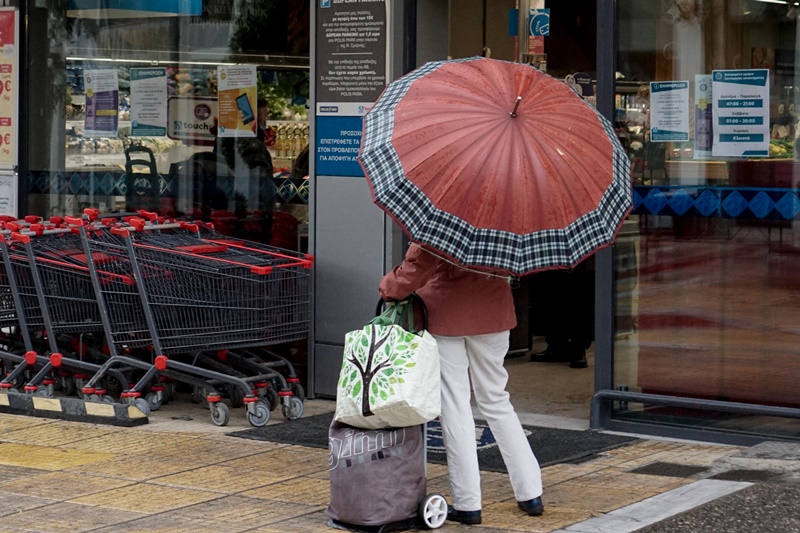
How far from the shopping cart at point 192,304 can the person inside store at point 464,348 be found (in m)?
2.46

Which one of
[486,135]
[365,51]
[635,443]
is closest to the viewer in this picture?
[486,135]

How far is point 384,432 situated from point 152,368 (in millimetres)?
2956

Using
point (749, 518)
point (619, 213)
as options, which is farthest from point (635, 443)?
point (619, 213)

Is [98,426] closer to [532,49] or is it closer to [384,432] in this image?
[384,432]

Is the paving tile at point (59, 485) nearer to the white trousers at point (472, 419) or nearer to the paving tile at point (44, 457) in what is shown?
the paving tile at point (44, 457)

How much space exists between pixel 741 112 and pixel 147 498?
159 inches

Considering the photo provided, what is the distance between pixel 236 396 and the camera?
29.7ft

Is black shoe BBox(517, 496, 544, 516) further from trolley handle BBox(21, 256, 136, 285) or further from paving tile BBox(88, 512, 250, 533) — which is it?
trolley handle BBox(21, 256, 136, 285)

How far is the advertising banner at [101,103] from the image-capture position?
1089 centimetres

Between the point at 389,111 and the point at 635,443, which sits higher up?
the point at 389,111

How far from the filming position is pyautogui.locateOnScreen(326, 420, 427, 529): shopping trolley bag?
6.02 m

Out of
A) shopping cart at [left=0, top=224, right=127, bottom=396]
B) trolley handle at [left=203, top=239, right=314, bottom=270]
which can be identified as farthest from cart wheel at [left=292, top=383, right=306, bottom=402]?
shopping cart at [left=0, top=224, right=127, bottom=396]

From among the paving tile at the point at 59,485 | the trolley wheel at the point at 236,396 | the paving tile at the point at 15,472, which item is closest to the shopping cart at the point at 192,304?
the trolley wheel at the point at 236,396

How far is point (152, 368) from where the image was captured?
8.61 m
